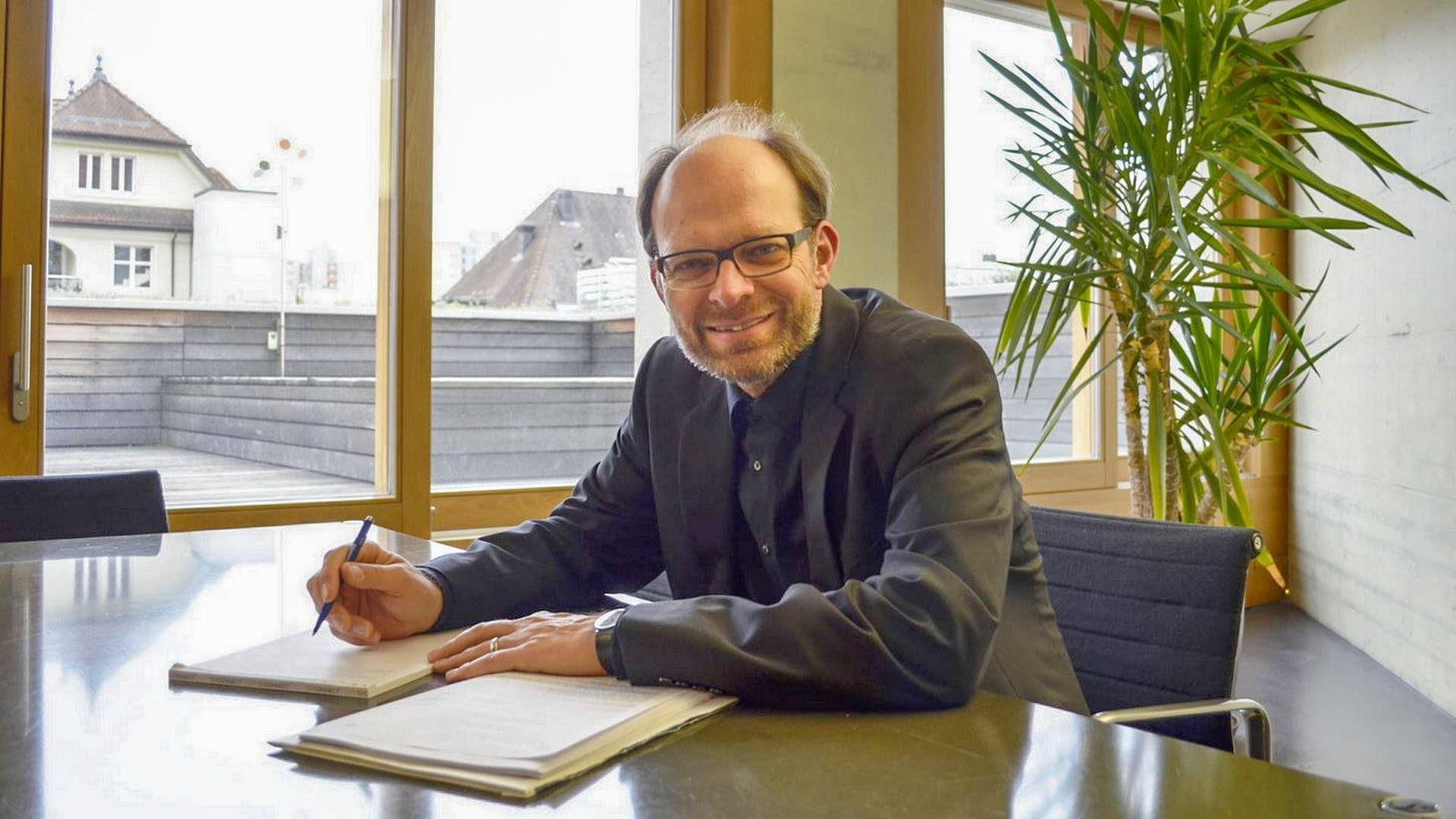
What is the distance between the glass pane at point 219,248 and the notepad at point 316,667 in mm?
1787


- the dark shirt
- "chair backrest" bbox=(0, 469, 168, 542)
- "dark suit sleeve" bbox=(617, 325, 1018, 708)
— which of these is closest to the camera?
"dark suit sleeve" bbox=(617, 325, 1018, 708)

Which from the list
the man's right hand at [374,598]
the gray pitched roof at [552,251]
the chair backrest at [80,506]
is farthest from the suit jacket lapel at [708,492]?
the gray pitched roof at [552,251]

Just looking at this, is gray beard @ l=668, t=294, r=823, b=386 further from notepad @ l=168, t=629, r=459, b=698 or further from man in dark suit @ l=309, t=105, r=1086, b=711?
notepad @ l=168, t=629, r=459, b=698

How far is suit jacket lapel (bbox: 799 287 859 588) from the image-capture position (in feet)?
4.45

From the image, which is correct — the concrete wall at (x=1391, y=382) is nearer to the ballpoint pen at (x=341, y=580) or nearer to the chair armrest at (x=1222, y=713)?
the chair armrest at (x=1222, y=713)

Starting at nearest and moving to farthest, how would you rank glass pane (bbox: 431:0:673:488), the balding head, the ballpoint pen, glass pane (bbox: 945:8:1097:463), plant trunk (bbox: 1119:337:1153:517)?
the ballpoint pen
the balding head
plant trunk (bbox: 1119:337:1153:517)
glass pane (bbox: 431:0:673:488)
glass pane (bbox: 945:8:1097:463)

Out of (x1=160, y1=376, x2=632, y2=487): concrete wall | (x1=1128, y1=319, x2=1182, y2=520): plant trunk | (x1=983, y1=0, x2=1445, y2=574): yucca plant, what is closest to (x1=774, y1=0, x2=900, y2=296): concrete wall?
(x1=983, y1=0, x2=1445, y2=574): yucca plant

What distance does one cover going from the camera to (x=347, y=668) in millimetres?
1044

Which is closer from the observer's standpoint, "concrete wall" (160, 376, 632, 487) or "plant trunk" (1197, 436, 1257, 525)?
"concrete wall" (160, 376, 632, 487)

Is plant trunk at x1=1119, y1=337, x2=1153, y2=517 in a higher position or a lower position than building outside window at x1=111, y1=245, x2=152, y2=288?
lower

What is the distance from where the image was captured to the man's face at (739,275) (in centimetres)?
145

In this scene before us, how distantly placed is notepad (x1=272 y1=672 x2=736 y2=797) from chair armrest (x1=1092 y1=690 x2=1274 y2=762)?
59cm

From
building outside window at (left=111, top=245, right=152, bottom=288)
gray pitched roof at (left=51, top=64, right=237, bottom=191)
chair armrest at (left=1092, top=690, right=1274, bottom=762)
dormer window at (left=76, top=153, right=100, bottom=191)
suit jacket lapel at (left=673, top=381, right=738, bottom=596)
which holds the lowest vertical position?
chair armrest at (left=1092, top=690, right=1274, bottom=762)

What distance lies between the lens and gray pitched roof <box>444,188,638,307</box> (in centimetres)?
311
